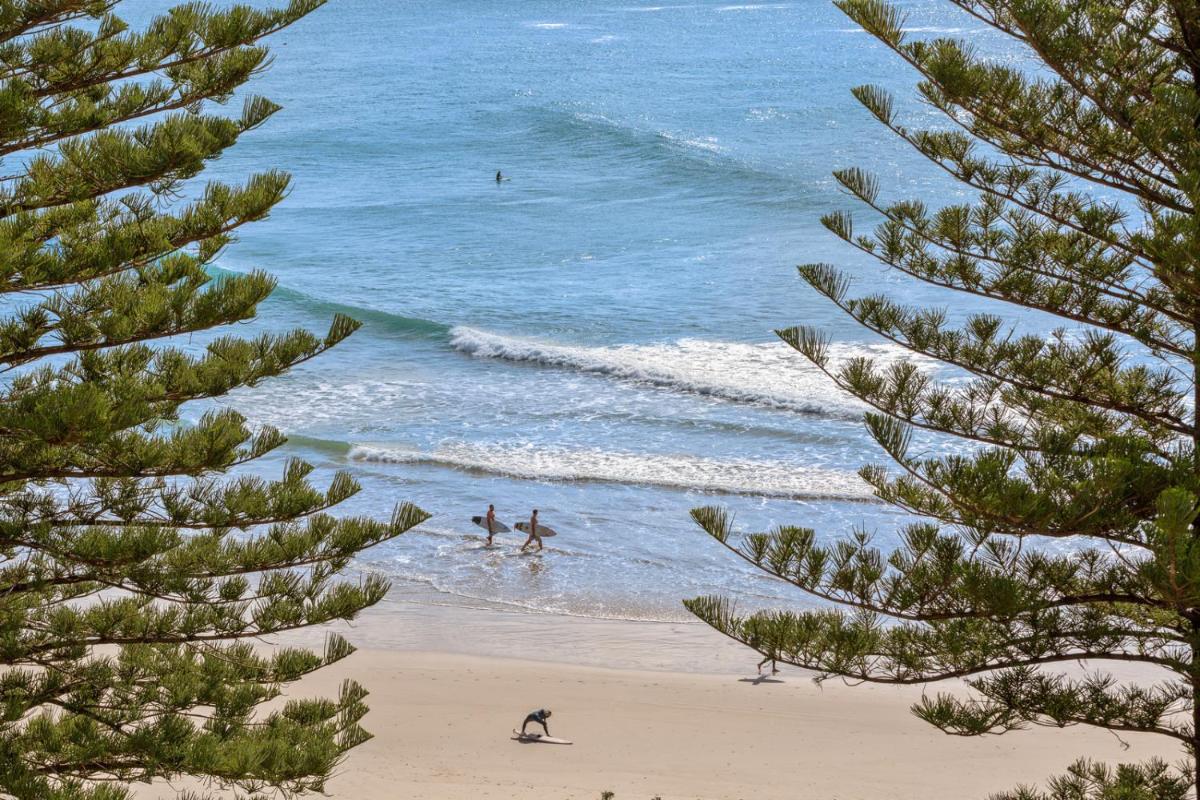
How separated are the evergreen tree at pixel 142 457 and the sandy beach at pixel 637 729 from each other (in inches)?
122

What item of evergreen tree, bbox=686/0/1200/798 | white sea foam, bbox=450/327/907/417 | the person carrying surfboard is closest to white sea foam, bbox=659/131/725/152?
white sea foam, bbox=450/327/907/417

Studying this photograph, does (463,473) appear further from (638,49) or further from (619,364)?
(638,49)

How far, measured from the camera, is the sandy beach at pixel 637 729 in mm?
9227

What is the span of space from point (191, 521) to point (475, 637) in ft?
22.4

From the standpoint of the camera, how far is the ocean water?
15844 millimetres

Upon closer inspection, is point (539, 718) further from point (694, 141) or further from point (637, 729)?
point (694, 141)

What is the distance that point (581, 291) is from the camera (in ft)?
89.7

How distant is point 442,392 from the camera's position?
21781mm

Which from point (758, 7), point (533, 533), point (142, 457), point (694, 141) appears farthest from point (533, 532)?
point (758, 7)

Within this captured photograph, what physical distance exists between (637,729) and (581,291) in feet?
58.5

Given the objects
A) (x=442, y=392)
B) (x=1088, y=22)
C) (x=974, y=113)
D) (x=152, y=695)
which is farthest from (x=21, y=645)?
(x=442, y=392)

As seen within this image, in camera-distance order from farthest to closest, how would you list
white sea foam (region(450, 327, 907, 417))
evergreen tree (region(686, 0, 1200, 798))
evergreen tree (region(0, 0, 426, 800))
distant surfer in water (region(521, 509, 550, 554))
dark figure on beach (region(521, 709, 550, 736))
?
1. white sea foam (region(450, 327, 907, 417))
2. distant surfer in water (region(521, 509, 550, 554))
3. dark figure on beach (region(521, 709, 550, 736))
4. evergreen tree (region(0, 0, 426, 800))
5. evergreen tree (region(686, 0, 1200, 798))

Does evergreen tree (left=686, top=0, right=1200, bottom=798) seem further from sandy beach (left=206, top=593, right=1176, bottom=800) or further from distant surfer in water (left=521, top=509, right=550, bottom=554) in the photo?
distant surfer in water (left=521, top=509, right=550, bottom=554)

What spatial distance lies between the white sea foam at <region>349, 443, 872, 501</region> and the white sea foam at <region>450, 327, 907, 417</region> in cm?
280
